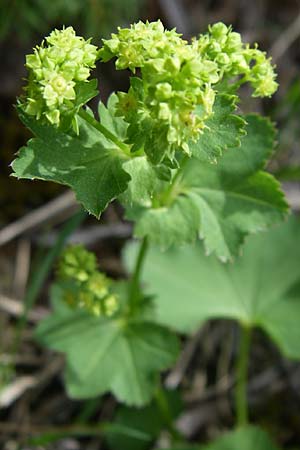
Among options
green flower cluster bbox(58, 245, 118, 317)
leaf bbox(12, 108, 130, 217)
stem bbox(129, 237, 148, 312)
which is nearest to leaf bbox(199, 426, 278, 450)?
stem bbox(129, 237, 148, 312)

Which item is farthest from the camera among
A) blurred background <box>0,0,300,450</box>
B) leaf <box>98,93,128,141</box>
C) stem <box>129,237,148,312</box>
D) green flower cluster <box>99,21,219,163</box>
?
blurred background <box>0,0,300,450</box>

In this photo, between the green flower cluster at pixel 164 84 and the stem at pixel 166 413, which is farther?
the stem at pixel 166 413

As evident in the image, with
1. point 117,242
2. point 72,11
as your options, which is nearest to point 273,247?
point 117,242

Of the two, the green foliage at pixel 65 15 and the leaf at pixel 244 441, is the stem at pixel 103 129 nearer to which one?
the green foliage at pixel 65 15

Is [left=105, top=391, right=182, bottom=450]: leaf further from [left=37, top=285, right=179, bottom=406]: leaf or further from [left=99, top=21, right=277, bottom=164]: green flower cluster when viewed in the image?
[left=99, top=21, right=277, bottom=164]: green flower cluster

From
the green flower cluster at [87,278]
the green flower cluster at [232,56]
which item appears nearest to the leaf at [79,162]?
the green flower cluster at [232,56]

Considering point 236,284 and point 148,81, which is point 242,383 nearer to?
point 236,284
